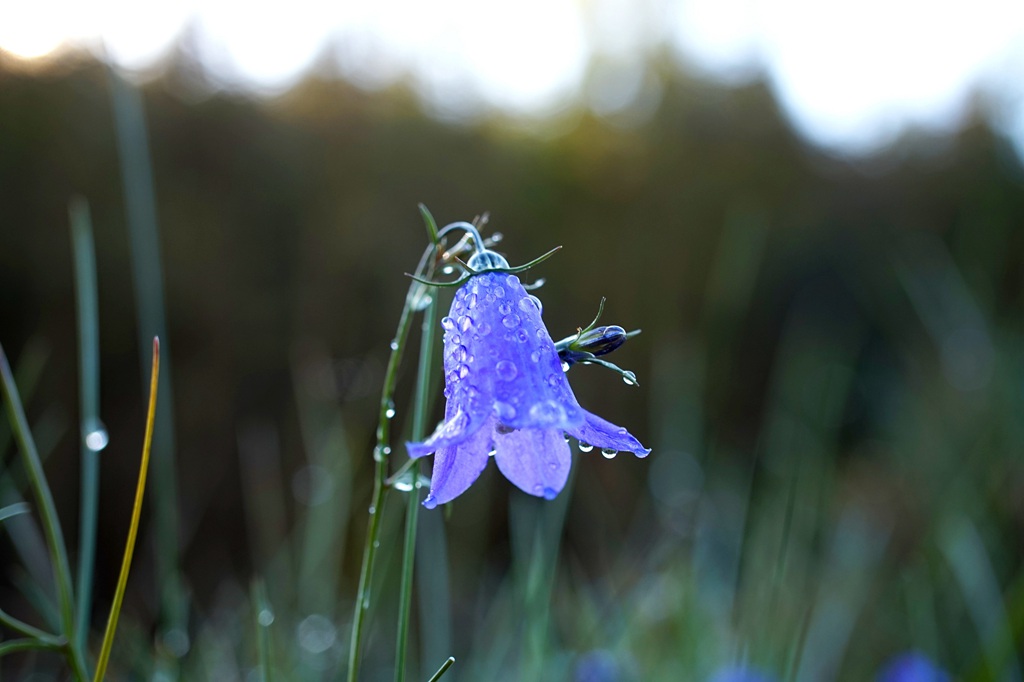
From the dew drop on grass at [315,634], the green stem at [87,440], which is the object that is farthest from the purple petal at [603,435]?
the dew drop on grass at [315,634]

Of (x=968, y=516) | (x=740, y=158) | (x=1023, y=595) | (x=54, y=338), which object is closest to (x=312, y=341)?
(x=54, y=338)

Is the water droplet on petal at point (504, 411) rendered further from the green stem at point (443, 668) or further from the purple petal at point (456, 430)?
the green stem at point (443, 668)

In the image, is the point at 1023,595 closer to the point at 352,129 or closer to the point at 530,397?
the point at 530,397

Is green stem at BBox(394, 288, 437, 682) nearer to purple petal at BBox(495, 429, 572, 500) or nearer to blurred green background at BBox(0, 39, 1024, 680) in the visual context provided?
purple petal at BBox(495, 429, 572, 500)

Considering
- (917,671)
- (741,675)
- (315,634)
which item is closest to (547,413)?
(741,675)

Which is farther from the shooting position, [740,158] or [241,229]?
[740,158]

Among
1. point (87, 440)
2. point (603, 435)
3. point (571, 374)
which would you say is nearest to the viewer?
point (603, 435)

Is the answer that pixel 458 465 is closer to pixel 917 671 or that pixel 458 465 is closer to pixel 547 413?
pixel 547 413
